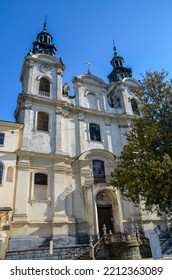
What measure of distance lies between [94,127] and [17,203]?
457 inches

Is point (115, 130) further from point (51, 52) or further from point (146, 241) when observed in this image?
point (51, 52)

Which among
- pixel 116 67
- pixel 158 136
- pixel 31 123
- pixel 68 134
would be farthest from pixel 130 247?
pixel 116 67

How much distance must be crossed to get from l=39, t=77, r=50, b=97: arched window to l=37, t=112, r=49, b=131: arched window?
8.71 feet

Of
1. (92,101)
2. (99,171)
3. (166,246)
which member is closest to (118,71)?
(92,101)

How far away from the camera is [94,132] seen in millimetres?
22438

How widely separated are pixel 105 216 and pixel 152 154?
10.6 meters

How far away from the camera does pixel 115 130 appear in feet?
77.9

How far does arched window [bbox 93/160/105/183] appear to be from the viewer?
19.1m

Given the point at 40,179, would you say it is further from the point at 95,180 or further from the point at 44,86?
the point at 44,86

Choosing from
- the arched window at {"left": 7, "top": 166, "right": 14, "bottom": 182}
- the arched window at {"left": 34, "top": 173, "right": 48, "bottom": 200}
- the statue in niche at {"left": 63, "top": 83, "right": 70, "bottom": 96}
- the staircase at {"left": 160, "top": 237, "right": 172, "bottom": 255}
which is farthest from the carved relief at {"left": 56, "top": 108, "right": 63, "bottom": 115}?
the staircase at {"left": 160, "top": 237, "right": 172, "bottom": 255}

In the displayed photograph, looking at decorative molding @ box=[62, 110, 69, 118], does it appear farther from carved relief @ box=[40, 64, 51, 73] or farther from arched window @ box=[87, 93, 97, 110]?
carved relief @ box=[40, 64, 51, 73]

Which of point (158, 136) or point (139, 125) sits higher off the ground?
point (139, 125)

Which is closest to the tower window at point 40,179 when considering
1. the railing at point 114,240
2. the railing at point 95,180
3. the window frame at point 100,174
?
the railing at point 95,180

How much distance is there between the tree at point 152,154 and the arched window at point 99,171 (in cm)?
823
